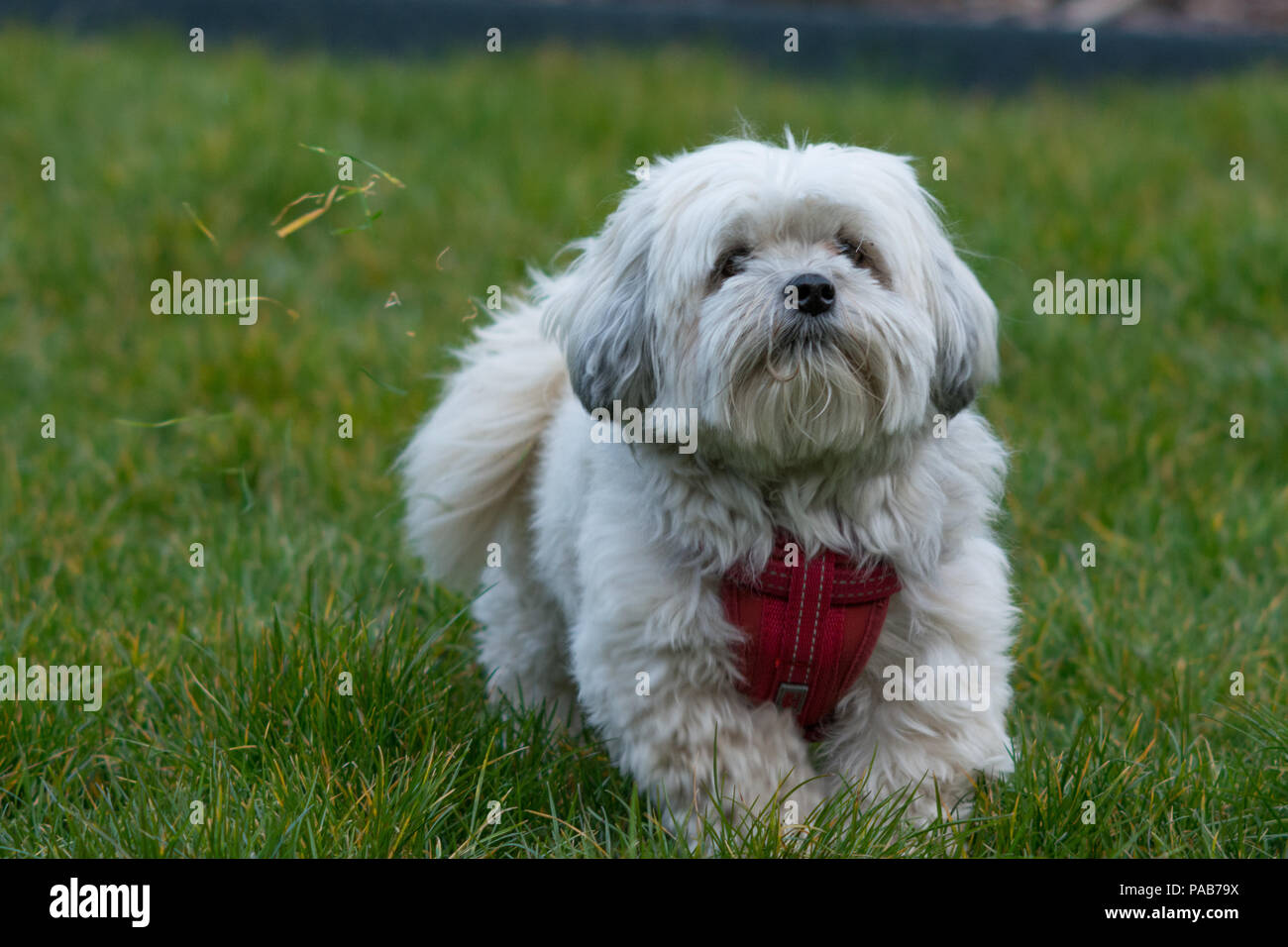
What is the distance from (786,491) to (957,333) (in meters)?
0.43

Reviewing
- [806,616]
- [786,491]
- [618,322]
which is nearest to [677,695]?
[806,616]

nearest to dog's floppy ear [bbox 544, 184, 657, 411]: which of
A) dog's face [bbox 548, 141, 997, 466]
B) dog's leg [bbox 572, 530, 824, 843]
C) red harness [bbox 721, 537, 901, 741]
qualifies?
dog's face [bbox 548, 141, 997, 466]

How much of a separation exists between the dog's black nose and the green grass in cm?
92

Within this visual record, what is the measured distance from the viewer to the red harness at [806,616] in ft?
8.97

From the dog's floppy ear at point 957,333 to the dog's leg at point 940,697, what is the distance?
31cm

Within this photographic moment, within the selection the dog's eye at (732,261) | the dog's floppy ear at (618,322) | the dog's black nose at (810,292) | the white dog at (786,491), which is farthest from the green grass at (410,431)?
the dog's black nose at (810,292)

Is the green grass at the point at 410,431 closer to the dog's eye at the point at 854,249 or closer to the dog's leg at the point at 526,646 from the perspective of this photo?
the dog's leg at the point at 526,646

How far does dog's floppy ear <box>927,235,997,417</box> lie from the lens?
9.10 feet

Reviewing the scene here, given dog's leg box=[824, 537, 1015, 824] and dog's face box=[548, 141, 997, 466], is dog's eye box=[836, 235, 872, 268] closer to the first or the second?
dog's face box=[548, 141, 997, 466]

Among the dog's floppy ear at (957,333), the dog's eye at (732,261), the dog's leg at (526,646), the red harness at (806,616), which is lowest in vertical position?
the dog's leg at (526,646)

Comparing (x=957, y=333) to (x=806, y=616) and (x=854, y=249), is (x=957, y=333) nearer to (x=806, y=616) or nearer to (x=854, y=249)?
(x=854, y=249)

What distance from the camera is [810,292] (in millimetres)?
2537

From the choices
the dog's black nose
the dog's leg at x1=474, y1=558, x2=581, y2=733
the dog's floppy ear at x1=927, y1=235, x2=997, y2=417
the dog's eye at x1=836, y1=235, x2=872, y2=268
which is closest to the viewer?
the dog's black nose

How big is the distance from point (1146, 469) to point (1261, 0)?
6473 mm
